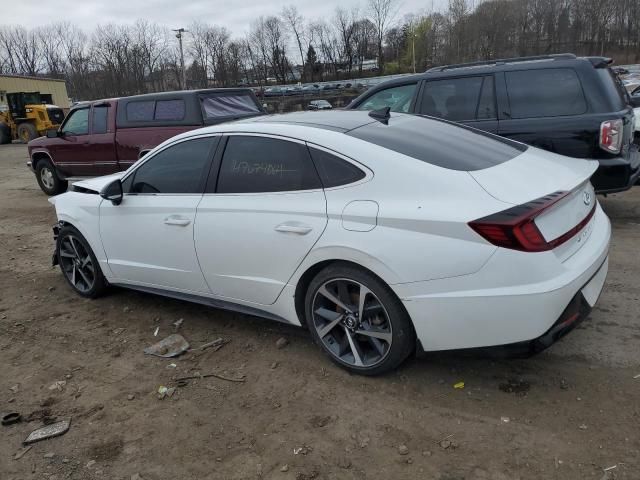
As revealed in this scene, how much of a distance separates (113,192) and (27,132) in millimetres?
28714

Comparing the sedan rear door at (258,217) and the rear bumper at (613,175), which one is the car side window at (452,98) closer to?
the rear bumper at (613,175)

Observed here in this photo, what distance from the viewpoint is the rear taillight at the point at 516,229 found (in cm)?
258

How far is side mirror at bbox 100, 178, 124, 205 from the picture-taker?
13.9ft

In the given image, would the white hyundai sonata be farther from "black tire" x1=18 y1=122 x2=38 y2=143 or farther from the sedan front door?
"black tire" x1=18 y1=122 x2=38 y2=143

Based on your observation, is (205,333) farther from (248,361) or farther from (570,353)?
(570,353)

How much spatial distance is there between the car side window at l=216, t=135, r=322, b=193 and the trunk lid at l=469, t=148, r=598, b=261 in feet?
3.42

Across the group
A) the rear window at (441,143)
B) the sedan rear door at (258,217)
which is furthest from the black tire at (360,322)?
the rear window at (441,143)

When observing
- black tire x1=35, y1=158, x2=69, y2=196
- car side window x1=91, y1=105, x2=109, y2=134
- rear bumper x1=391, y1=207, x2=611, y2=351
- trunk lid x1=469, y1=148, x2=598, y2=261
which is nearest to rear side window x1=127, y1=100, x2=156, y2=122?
car side window x1=91, y1=105, x2=109, y2=134

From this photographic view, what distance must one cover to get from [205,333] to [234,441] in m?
1.43

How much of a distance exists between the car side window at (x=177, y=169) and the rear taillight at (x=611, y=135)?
403 cm

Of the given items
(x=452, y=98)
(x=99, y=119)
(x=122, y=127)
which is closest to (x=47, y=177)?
(x=99, y=119)

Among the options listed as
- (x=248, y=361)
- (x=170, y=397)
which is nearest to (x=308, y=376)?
(x=248, y=361)

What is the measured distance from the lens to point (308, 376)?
11.1 ft

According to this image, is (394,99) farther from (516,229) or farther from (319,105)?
(319,105)
